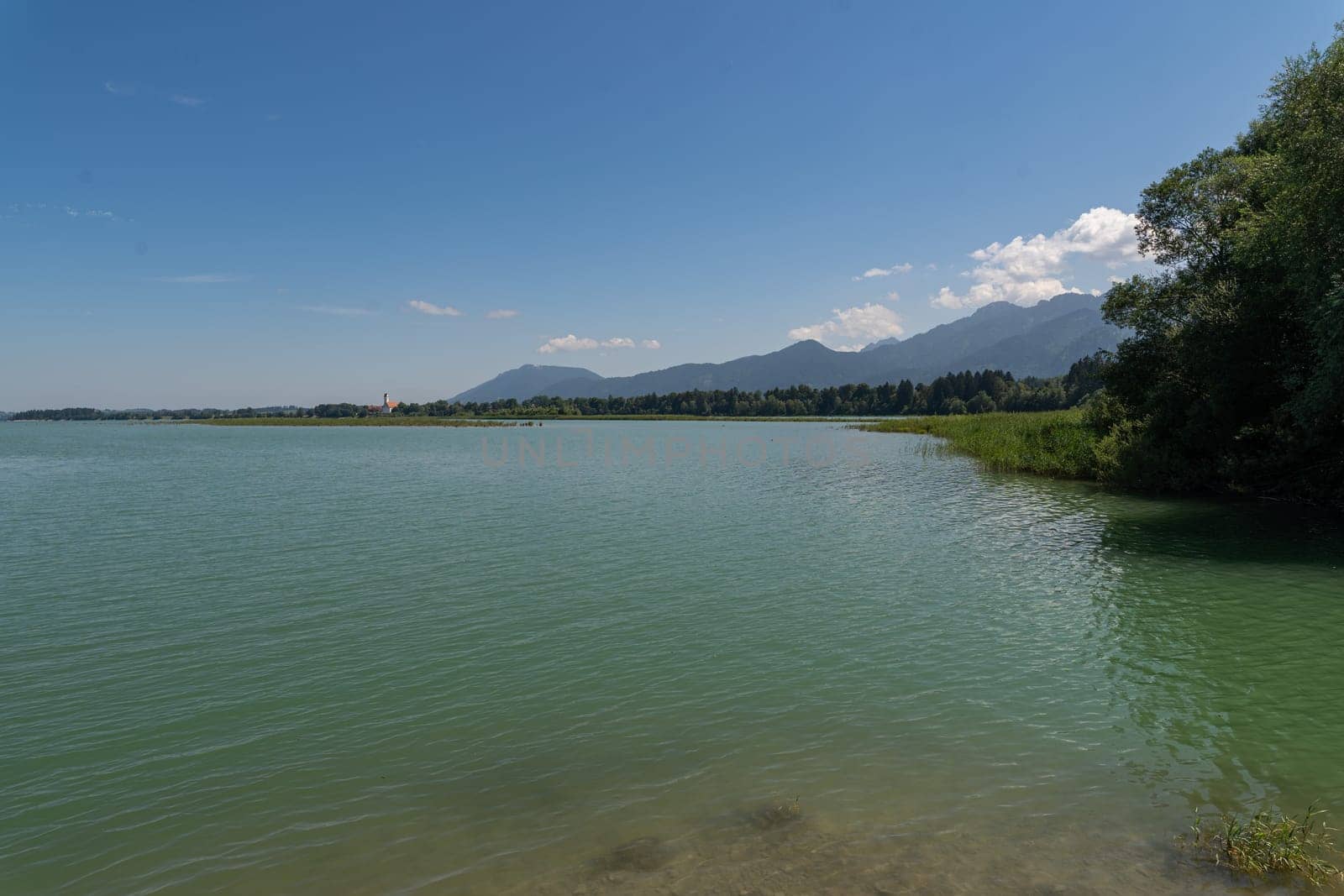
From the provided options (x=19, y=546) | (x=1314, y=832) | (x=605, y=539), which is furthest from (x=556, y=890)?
(x=19, y=546)

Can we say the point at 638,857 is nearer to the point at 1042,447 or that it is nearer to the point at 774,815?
the point at 774,815

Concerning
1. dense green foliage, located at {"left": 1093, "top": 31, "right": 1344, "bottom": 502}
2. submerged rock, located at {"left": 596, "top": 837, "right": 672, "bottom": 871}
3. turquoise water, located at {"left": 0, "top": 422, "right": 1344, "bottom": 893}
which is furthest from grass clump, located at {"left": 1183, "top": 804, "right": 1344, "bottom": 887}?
dense green foliage, located at {"left": 1093, "top": 31, "right": 1344, "bottom": 502}

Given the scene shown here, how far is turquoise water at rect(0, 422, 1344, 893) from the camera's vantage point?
8.19 m

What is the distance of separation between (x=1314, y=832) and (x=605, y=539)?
21420 millimetres

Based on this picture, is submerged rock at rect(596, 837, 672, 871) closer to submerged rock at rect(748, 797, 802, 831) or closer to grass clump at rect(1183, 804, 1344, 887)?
submerged rock at rect(748, 797, 802, 831)

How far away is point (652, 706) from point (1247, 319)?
36.5m

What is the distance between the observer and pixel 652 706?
12273mm

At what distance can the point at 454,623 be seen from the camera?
16.9 metres

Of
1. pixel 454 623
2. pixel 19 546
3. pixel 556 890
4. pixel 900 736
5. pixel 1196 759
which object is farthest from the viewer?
pixel 19 546

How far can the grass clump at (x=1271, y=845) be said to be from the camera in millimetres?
7535

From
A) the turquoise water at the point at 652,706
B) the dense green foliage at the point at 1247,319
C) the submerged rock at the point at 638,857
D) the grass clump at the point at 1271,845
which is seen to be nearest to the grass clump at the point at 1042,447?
the dense green foliage at the point at 1247,319

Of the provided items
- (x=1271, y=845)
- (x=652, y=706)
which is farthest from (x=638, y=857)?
(x=1271, y=845)

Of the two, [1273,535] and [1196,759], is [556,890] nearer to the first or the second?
[1196,759]

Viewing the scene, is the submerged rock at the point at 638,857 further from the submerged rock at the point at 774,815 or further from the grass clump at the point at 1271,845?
the grass clump at the point at 1271,845
